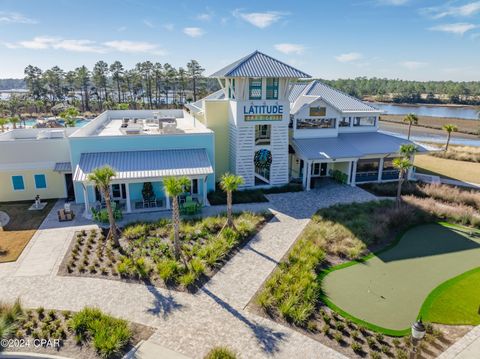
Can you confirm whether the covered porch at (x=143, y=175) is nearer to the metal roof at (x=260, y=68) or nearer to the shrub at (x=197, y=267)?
the metal roof at (x=260, y=68)

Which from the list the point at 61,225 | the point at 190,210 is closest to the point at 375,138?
the point at 190,210

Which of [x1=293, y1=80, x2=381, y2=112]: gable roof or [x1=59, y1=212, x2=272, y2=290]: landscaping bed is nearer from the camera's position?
[x1=59, y1=212, x2=272, y2=290]: landscaping bed

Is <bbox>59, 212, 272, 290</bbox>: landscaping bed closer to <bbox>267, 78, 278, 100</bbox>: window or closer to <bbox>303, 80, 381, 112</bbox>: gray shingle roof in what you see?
<bbox>267, 78, 278, 100</bbox>: window

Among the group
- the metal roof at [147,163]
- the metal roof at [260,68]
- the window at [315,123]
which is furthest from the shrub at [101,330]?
the window at [315,123]

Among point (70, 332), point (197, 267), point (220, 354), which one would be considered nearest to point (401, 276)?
point (197, 267)

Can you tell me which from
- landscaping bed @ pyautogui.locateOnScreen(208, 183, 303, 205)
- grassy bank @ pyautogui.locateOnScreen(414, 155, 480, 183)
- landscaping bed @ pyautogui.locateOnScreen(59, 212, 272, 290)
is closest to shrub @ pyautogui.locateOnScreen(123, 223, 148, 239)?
landscaping bed @ pyautogui.locateOnScreen(59, 212, 272, 290)

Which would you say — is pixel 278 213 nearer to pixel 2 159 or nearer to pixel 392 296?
pixel 392 296

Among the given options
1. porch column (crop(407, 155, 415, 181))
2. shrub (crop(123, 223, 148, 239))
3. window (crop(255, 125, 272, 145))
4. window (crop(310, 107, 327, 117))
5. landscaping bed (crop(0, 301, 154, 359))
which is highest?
window (crop(310, 107, 327, 117))

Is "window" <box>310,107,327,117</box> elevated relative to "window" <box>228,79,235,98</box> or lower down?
lower down
